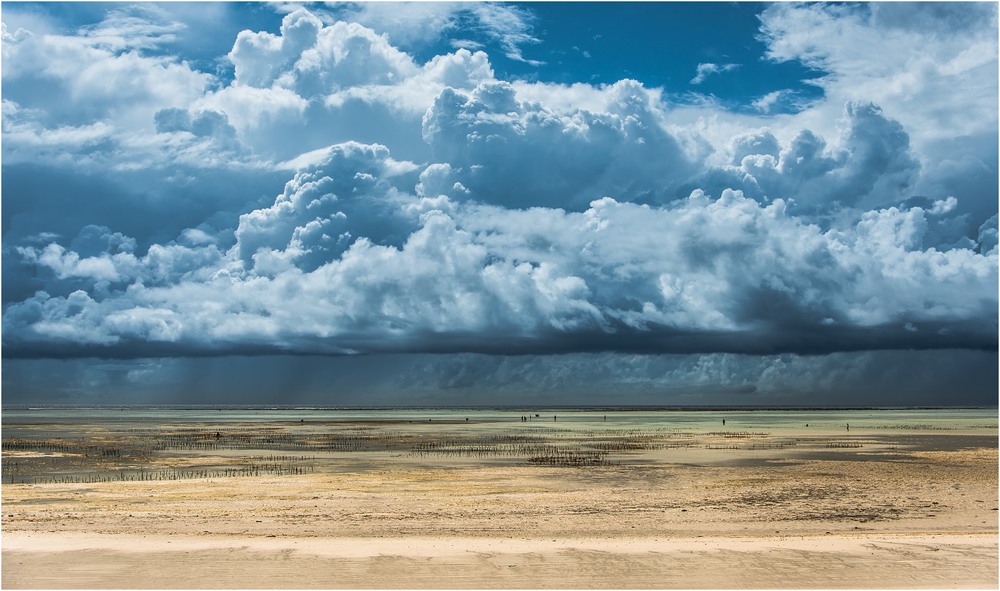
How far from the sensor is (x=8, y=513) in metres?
36.9

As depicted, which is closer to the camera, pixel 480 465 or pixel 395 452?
pixel 480 465

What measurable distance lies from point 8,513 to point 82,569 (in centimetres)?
1545

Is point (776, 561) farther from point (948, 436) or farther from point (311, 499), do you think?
point (948, 436)

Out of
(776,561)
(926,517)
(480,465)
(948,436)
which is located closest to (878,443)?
(948,436)

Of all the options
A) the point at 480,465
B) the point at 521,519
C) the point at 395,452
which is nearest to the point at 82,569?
the point at 521,519

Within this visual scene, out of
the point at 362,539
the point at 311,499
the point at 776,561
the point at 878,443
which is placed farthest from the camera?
the point at 878,443

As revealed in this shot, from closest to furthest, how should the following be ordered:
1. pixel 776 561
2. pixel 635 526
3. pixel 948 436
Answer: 1. pixel 776 561
2. pixel 635 526
3. pixel 948 436

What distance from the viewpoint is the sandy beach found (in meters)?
24.5

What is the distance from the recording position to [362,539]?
102 feet

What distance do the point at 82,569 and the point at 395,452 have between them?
52.8 meters

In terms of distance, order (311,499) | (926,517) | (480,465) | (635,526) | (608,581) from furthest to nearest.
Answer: (480,465) → (311,499) → (926,517) → (635,526) → (608,581)

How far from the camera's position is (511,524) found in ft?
116

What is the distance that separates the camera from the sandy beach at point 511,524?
80.5ft

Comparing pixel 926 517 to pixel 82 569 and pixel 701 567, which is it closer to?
pixel 701 567
